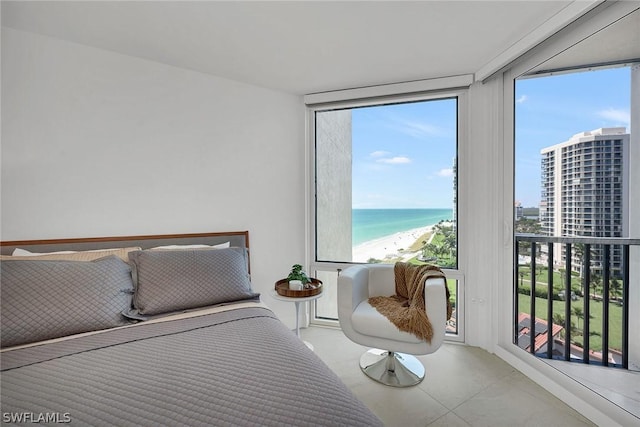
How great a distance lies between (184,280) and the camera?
1803 millimetres

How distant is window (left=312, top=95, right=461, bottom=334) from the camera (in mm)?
2791

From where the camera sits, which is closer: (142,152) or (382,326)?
(382,326)

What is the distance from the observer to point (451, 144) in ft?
9.02

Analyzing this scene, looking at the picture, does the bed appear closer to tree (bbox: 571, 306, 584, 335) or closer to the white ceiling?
the white ceiling

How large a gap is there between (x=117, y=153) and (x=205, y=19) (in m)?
1.17

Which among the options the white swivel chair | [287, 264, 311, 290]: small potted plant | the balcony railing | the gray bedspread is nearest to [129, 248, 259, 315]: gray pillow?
the gray bedspread

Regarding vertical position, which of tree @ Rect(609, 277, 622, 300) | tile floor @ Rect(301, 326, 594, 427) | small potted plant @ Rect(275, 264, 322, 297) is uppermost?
tree @ Rect(609, 277, 622, 300)

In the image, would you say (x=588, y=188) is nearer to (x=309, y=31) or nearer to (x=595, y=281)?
(x=595, y=281)

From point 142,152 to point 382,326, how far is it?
2.23 meters

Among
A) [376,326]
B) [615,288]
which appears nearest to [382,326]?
[376,326]


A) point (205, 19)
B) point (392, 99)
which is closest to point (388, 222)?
point (392, 99)

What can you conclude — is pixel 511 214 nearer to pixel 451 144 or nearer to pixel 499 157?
pixel 499 157

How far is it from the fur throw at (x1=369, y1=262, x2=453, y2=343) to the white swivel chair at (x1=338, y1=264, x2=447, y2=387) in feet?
0.13

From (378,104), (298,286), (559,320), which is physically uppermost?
(378,104)
